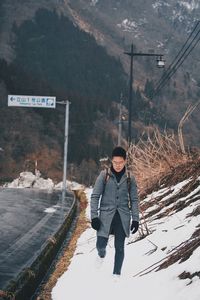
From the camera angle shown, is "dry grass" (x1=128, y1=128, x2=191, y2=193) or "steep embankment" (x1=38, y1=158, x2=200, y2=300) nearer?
"steep embankment" (x1=38, y1=158, x2=200, y2=300)

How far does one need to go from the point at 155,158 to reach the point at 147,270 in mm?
6180

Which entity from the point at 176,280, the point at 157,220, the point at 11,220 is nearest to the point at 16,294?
the point at 176,280

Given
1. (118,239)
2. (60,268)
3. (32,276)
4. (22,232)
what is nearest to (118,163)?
(118,239)

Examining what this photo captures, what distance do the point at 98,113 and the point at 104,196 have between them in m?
144

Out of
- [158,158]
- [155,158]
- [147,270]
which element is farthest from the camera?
[158,158]

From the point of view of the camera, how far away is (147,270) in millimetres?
6719

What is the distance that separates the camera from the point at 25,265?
8.22m

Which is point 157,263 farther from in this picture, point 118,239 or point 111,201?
point 111,201

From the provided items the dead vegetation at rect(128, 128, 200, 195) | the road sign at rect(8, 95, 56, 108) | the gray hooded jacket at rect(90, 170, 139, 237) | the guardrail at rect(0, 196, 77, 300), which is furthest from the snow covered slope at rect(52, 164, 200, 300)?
the road sign at rect(8, 95, 56, 108)

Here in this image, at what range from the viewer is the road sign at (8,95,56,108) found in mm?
25328

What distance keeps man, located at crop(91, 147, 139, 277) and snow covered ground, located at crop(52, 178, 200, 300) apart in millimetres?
413

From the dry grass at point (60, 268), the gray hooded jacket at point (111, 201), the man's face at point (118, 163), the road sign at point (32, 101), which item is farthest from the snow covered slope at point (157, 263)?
the road sign at point (32, 101)

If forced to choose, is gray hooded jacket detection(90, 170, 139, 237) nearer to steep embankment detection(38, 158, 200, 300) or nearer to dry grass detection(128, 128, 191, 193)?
steep embankment detection(38, 158, 200, 300)

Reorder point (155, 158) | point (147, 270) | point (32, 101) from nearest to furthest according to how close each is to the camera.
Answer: point (147, 270) → point (155, 158) → point (32, 101)
